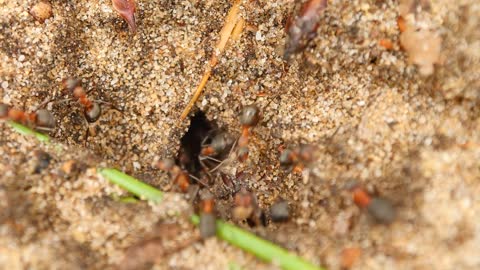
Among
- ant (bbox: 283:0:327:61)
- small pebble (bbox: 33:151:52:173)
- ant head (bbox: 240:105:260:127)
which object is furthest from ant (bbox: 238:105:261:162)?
small pebble (bbox: 33:151:52:173)

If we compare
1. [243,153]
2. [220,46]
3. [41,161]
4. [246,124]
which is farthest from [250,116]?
[41,161]

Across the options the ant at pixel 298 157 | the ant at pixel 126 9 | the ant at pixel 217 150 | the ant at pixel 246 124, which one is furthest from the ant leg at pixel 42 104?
the ant at pixel 298 157

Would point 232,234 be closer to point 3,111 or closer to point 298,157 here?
point 298,157

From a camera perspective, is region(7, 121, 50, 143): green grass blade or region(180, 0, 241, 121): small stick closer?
region(7, 121, 50, 143): green grass blade

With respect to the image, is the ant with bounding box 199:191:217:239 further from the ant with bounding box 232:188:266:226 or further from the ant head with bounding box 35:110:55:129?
the ant head with bounding box 35:110:55:129

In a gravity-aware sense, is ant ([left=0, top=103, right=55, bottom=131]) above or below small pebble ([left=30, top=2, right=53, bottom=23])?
below

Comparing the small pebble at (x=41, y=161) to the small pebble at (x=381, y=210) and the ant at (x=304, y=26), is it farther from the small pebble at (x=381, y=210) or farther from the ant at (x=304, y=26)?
the small pebble at (x=381, y=210)

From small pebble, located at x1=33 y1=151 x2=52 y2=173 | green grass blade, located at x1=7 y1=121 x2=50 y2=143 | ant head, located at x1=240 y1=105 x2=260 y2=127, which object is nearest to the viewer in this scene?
small pebble, located at x1=33 y1=151 x2=52 y2=173
